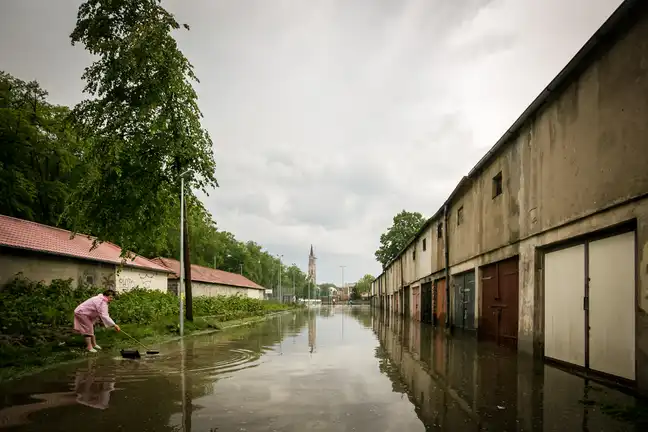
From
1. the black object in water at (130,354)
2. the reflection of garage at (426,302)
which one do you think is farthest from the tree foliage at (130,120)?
the reflection of garage at (426,302)

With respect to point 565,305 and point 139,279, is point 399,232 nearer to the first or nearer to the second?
point 139,279

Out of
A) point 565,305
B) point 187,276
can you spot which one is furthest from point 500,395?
point 187,276

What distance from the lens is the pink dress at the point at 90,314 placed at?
11.9 m

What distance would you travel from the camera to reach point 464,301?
18500 millimetres

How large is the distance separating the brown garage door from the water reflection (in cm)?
187

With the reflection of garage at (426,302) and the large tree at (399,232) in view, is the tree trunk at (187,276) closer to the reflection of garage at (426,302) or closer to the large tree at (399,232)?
the reflection of garage at (426,302)

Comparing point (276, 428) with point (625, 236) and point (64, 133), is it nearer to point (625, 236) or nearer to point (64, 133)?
point (625, 236)

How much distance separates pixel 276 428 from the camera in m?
5.18

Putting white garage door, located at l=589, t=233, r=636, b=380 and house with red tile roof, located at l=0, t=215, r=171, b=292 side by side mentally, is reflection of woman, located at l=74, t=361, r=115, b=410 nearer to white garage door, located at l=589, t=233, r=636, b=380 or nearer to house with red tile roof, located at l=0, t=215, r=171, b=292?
white garage door, located at l=589, t=233, r=636, b=380

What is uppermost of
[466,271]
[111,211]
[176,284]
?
[111,211]

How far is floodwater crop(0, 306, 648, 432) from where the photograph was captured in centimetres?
539

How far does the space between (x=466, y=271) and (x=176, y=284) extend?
1203 inches

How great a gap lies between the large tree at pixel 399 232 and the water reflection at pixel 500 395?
60259 mm

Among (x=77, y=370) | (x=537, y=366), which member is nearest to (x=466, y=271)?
(x=537, y=366)
